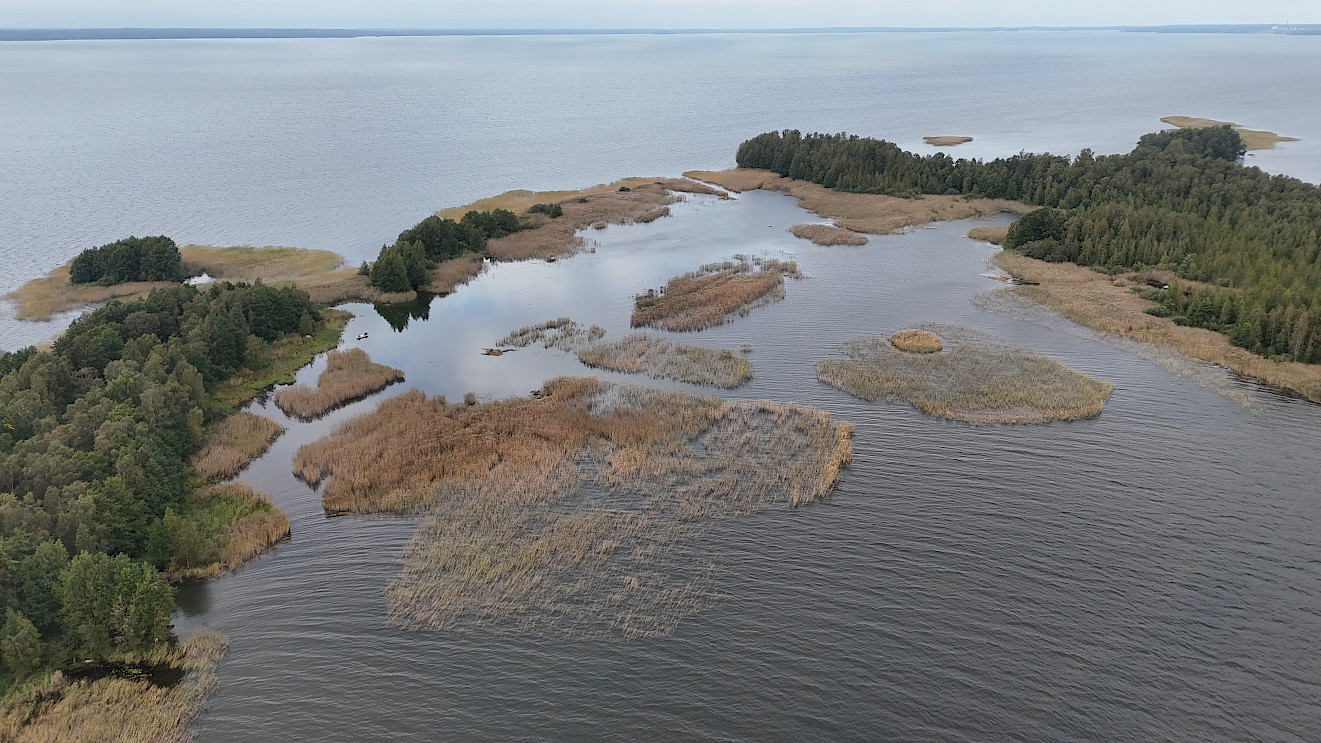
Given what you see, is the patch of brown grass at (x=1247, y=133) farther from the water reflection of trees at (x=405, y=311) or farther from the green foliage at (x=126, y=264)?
the green foliage at (x=126, y=264)

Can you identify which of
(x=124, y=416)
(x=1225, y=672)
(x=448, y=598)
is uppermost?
(x=124, y=416)

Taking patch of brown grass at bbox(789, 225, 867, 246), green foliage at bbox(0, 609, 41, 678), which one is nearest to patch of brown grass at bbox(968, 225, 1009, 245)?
patch of brown grass at bbox(789, 225, 867, 246)

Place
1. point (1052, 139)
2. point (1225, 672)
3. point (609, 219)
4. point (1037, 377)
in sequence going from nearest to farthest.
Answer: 1. point (1225, 672)
2. point (1037, 377)
3. point (609, 219)
4. point (1052, 139)

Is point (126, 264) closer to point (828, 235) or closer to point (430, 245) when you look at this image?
point (430, 245)

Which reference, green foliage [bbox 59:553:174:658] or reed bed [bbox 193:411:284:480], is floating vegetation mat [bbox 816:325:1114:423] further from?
green foliage [bbox 59:553:174:658]

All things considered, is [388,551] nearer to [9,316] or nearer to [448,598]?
[448,598]

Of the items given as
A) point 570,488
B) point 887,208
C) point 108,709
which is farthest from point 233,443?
point 887,208

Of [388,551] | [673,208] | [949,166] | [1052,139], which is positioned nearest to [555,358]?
[388,551]
